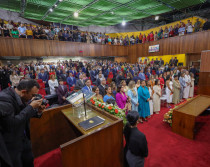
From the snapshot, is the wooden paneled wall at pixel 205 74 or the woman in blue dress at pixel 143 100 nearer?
the woman in blue dress at pixel 143 100

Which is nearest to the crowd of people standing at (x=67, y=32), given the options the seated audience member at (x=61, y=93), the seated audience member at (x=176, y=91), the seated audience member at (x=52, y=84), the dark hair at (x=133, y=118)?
the seated audience member at (x=52, y=84)

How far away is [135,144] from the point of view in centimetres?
195

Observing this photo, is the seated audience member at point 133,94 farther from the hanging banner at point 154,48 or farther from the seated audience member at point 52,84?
the hanging banner at point 154,48

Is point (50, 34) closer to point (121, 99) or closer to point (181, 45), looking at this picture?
point (121, 99)

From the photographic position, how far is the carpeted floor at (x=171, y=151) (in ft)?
8.93

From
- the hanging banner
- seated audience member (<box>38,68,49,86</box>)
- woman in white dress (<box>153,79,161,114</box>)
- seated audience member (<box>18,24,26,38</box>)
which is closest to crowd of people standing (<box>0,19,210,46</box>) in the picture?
seated audience member (<box>18,24,26,38</box>)

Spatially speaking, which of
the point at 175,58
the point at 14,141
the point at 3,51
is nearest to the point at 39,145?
the point at 14,141

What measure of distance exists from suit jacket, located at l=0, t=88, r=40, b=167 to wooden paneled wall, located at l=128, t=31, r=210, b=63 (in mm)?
13736

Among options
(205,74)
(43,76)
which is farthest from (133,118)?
(43,76)

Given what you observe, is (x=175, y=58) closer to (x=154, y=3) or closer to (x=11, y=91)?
(x=154, y=3)

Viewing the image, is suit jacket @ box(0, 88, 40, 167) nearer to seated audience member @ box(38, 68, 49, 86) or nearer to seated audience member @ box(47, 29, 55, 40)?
seated audience member @ box(38, 68, 49, 86)

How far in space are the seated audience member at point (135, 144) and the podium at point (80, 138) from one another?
0.19m

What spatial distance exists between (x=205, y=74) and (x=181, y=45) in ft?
26.8

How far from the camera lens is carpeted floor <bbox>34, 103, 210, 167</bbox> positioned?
2.72 m
